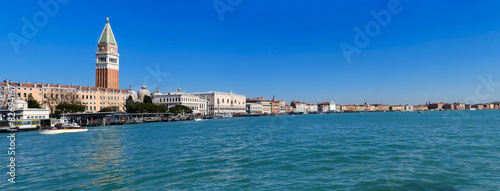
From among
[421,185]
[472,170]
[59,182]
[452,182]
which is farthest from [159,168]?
[472,170]

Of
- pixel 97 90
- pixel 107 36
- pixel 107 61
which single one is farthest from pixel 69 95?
pixel 107 36

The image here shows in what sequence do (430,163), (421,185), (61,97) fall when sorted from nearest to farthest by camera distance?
(421,185)
(430,163)
(61,97)

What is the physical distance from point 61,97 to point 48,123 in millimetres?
22892

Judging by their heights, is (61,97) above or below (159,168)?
above

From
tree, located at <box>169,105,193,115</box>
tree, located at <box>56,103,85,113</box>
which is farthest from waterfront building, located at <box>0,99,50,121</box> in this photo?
tree, located at <box>169,105,193,115</box>

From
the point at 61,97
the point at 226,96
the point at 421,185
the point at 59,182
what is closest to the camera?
the point at 421,185

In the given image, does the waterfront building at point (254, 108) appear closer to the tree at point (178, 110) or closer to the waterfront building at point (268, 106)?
the waterfront building at point (268, 106)

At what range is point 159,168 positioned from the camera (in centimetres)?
1095

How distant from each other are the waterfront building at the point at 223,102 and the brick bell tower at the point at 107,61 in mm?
32012

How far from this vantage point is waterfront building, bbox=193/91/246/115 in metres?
108

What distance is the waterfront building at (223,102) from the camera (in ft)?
355

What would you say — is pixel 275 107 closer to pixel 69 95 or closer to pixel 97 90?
pixel 97 90

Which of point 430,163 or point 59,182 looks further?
point 430,163

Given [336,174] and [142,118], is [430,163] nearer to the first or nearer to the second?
[336,174]
